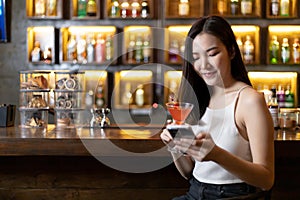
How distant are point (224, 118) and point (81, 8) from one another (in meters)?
3.34

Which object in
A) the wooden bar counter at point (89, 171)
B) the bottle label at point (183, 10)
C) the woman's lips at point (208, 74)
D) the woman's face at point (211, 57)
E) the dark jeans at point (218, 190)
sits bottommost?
the wooden bar counter at point (89, 171)

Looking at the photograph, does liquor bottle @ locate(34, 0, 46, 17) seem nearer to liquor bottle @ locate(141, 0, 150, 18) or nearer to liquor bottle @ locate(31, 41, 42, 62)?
liquor bottle @ locate(31, 41, 42, 62)

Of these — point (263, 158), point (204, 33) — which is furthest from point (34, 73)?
point (263, 158)

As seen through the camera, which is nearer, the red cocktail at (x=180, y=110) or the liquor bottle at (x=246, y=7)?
the red cocktail at (x=180, y=110)

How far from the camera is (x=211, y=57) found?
5.41 feet

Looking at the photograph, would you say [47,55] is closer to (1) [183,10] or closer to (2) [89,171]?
(1) [183,10]

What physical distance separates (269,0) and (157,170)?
2.69 m

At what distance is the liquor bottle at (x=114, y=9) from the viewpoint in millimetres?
4719

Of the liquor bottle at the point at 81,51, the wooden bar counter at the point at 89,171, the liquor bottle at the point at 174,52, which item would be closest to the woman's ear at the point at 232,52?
the wooden bar counter at the point at 89,171

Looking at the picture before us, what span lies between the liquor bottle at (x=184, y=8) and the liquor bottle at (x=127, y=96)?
2.85ft

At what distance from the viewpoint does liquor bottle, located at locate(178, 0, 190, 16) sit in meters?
4.66

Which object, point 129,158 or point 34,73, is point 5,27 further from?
point 129,158

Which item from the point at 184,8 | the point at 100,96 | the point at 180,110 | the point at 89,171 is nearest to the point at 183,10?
the point at 184,8

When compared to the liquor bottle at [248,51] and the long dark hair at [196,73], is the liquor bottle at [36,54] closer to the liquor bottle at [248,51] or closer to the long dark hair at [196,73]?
the liquor bottle at [248,51]
